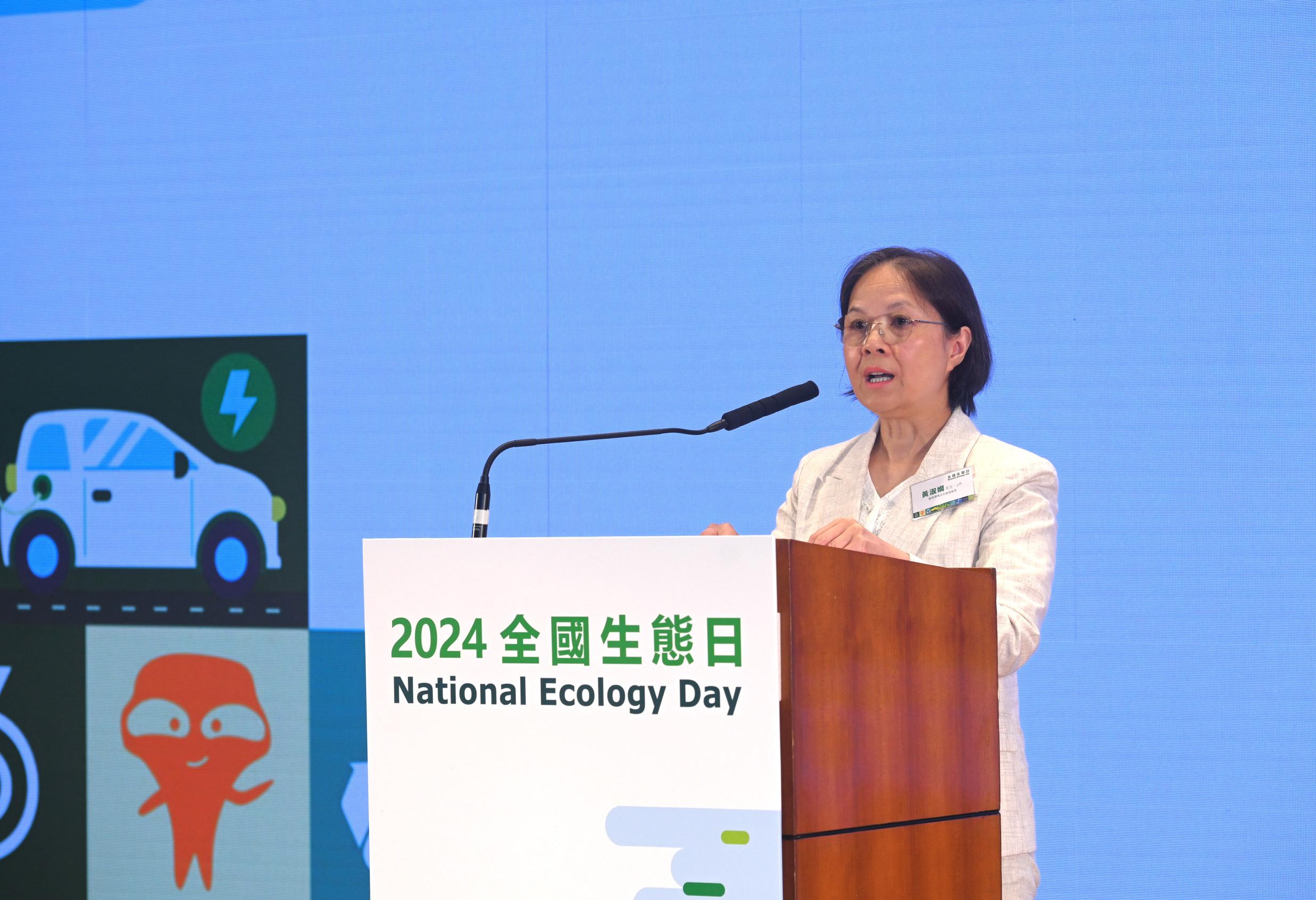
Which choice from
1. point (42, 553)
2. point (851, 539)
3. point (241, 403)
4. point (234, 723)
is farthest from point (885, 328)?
point (42, 553)

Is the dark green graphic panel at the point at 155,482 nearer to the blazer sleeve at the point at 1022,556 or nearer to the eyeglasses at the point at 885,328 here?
the eyeglasses at the point at 885,328

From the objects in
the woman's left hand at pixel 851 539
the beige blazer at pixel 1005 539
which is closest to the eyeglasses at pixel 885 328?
the beige blazer at pixel 1005 539

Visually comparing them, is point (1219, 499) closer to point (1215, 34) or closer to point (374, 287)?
point (1215, 34)

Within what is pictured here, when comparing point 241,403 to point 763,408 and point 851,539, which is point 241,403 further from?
point 851,539

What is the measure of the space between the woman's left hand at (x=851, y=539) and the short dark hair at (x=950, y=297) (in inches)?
22.6

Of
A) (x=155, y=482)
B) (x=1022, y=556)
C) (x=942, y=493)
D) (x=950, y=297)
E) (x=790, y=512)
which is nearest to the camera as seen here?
(x=1022, y=556)

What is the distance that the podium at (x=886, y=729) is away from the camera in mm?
1252

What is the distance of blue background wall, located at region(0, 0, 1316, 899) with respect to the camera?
112 inches

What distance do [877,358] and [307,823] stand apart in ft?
7.42

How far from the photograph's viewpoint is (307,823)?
3.37 m

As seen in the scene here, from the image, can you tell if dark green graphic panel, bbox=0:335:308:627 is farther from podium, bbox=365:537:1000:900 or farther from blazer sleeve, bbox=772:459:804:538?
podium, bbox=365:537:1000:900

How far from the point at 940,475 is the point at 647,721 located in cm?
81

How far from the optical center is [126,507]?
3527 mm

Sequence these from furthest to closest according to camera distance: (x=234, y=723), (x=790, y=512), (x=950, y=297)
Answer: (x=234, y=723) → (x=790, y=512) → (x=950, y=297)
